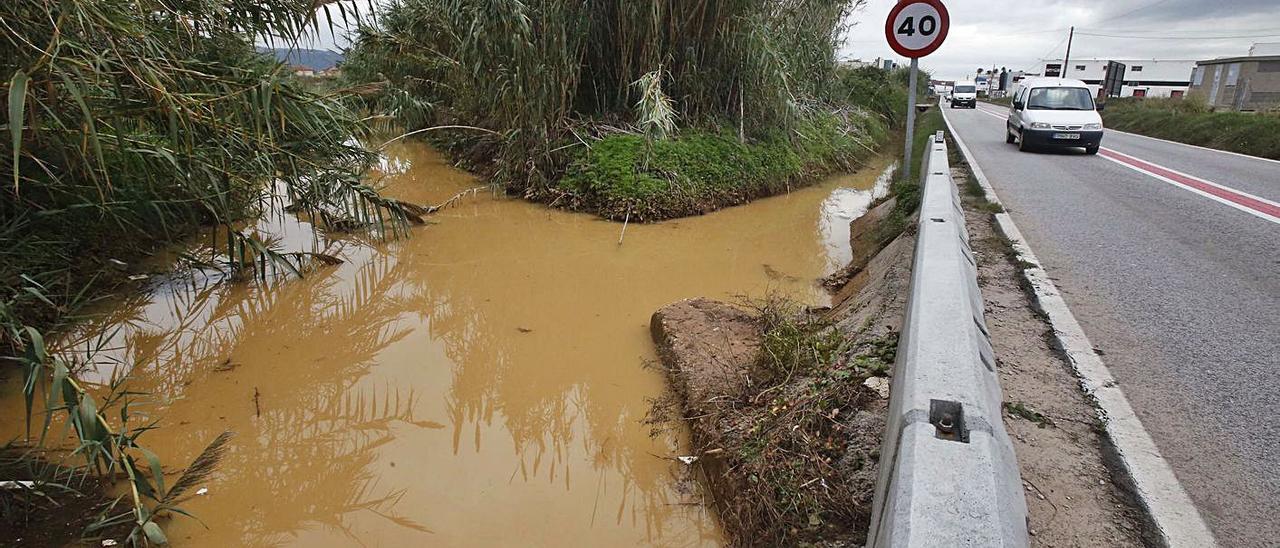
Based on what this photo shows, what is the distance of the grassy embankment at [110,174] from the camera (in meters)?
2.38

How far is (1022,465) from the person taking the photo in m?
2.13

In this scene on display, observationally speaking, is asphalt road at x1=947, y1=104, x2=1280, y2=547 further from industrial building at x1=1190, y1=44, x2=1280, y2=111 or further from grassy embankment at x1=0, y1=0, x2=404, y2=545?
industrial building at x1=1190, y1=44, x2=1280, y2=111

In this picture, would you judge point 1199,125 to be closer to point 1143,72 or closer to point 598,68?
point 598,68

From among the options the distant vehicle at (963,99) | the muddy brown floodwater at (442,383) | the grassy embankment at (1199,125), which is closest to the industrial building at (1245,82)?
the grassy embankment at (1199,125)

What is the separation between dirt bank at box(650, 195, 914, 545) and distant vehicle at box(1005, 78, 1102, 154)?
869 centimetres

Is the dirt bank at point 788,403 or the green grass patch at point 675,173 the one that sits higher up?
the green grass patch at point 675,173

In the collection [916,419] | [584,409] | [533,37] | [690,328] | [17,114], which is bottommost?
[584,409]

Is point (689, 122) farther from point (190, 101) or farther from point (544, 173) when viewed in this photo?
point (190, 101)

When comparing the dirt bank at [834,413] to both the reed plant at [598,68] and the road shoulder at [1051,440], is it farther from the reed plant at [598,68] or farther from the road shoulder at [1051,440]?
the reed plant at [598,68]

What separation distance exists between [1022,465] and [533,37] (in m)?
6.37

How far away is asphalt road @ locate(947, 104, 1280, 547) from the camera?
2.19 m

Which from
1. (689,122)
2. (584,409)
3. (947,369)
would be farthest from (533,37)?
(947,369)

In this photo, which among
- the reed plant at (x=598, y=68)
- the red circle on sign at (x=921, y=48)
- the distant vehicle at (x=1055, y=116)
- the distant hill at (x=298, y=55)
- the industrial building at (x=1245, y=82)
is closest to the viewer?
the distant hill at (x=298, y=55)

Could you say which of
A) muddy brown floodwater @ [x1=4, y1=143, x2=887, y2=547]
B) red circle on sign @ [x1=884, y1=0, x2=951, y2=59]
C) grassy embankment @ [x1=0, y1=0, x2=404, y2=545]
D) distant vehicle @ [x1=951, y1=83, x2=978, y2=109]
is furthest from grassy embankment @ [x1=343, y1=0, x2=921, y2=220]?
distant vehicle @ [x1=951, y1=83, x2=978, y2=109]
